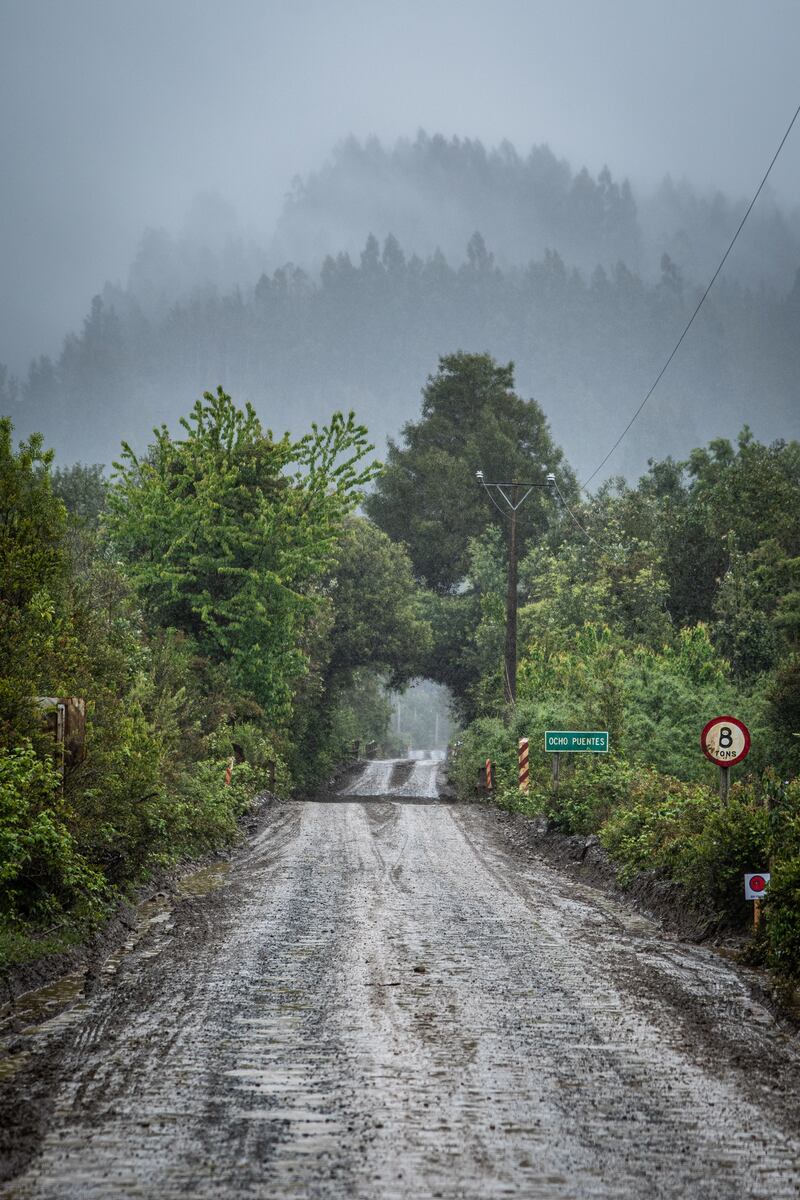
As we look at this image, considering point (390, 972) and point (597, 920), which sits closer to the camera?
point (390, 972)

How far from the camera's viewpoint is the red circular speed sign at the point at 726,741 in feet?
45.9

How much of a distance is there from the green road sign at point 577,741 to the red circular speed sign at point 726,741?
26.4 ft

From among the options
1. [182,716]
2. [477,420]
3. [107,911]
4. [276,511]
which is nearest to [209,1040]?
[107,911]

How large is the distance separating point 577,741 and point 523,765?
7.82 meters

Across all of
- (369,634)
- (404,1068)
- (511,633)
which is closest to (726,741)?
(404,1068)

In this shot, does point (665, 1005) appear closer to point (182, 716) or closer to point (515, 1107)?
point (515, 1107)

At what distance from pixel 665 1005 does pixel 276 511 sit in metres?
24.7

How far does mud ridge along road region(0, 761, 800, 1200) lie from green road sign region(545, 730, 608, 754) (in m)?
9.26

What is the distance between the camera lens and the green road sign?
22.2m

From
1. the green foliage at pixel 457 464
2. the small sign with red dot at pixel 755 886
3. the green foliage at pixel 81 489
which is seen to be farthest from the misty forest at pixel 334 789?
the green foliage at pixel 81 489

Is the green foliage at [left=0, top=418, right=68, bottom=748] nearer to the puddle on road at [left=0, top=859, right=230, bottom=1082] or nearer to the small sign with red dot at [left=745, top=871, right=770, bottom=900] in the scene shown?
the puddle on road at [left=0, top=859, right=230, bottom=1082]

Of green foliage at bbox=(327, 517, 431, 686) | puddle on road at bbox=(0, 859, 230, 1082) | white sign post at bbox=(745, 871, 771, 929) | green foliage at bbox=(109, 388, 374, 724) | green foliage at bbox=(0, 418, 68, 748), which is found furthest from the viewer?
green foliage at bbox=(327, 517, 431, 686)

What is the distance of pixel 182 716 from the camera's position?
2419 cm

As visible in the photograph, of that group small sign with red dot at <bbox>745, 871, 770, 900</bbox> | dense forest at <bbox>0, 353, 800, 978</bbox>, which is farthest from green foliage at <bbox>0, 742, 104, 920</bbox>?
small sign with red dot at <bbox>745, 871, 770, 900</bbox>
